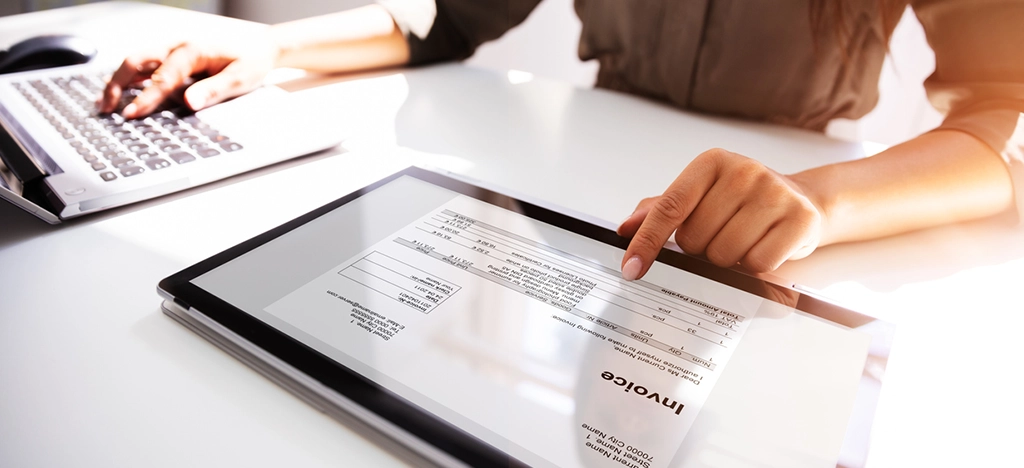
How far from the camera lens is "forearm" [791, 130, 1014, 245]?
0.42m

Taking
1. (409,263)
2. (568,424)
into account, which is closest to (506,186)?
(409,263)

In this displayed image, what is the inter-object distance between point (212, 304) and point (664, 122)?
19.9 inches

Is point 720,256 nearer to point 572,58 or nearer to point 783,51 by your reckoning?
point 783,51

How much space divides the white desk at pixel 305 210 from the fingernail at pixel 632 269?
0.25 feet

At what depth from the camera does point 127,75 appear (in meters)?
0.58

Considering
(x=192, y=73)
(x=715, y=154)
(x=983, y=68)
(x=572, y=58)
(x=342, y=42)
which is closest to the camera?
(x=715, y=154)

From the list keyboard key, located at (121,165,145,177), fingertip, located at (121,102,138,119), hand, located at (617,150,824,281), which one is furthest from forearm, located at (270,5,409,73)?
hand, located at (617,150,824,281)

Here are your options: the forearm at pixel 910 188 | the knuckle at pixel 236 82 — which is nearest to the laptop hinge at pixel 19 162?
the knuckle at pixel 236 82

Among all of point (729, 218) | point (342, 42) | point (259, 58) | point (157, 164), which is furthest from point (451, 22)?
point (729, 218)

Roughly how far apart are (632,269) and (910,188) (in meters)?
0.27

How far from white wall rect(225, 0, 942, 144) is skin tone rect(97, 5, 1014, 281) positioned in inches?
5.5

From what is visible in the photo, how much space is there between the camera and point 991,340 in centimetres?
33

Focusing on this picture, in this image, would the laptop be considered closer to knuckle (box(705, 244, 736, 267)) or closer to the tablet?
the tablet

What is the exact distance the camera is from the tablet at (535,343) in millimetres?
235
